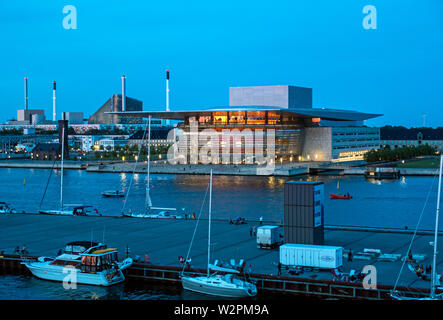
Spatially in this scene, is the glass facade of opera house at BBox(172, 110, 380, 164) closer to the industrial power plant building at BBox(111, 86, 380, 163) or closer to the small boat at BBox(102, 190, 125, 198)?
the industrial power plant building at BBox(111, 86, 380, 163)

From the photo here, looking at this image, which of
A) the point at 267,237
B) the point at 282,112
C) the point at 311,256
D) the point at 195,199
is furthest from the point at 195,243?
the point at 282,112

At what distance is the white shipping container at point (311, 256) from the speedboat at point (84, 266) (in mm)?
4768

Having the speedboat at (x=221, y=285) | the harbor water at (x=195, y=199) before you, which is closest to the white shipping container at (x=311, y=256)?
the speedboat at (x=221, y=285)

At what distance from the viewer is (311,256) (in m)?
20.7

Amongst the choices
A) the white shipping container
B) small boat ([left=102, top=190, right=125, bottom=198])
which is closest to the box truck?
the white shipping container

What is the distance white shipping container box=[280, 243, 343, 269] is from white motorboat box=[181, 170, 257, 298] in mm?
1860

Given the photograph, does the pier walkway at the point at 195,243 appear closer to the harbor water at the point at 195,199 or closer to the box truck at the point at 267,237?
the box truck at the point at 267,237

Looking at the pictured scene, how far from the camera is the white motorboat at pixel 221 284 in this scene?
18938 mm

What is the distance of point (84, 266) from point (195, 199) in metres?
25.1

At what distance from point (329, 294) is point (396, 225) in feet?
54.2

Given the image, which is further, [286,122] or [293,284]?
[286,122]

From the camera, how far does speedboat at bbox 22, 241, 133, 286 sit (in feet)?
Result: 68.5

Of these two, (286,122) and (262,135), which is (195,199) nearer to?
(262,135)

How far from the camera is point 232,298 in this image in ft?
62.3
